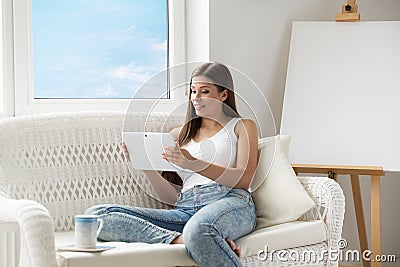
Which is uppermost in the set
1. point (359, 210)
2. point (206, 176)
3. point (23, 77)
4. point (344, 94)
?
point (23, 77)

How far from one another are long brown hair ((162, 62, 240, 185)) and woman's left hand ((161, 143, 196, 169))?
16cm

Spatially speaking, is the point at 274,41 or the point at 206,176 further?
the point at 274,41

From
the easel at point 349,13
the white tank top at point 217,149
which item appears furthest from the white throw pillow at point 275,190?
the easel at point 349,13

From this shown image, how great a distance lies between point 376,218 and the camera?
2.92 metres

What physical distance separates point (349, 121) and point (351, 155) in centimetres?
17

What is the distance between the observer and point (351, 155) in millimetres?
3170

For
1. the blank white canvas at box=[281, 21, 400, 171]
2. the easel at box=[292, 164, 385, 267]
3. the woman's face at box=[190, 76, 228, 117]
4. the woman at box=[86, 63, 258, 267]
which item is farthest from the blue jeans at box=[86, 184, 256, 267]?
the blank white canvas at box=[281, 21, 400, 171]

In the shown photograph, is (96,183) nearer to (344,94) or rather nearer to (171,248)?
(171,248)

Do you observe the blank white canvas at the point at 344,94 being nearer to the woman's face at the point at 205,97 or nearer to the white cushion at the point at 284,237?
the white cushion at the point at 284,237

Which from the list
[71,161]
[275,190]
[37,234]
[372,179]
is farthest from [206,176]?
[372,179]

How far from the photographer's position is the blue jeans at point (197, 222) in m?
2.25

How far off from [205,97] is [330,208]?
0.65 meters

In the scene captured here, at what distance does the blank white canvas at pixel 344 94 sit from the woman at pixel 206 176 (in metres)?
0.72

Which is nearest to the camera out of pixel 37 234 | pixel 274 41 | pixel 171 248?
pixel 37 234
